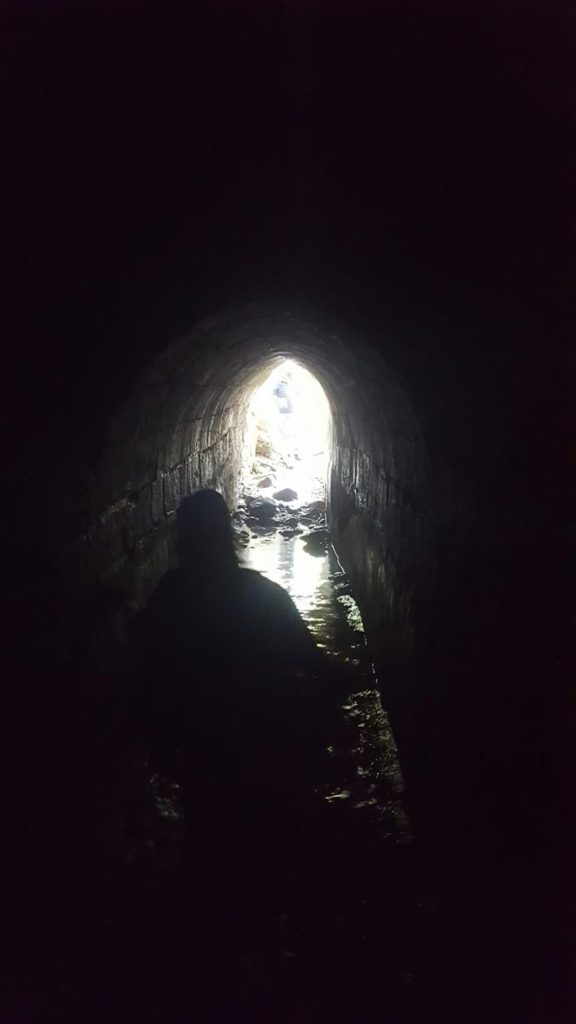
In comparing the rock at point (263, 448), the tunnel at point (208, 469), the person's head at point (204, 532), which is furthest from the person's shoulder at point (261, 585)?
the rock at point (263, 448)

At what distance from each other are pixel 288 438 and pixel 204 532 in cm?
1218

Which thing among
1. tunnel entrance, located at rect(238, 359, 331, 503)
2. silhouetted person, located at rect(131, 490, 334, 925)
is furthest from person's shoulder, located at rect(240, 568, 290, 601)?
tunnel entrance, located at rect(238, 359, 331, 503)

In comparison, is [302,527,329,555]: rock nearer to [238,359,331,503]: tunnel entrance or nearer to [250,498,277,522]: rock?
[250,498,277,522]: rock

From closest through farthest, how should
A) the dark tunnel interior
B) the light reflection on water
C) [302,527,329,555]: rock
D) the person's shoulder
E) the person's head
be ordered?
the dark tunnel interior → the light reflection on water → the person's head → the person's shoulder → [302,527,329,555]: rock

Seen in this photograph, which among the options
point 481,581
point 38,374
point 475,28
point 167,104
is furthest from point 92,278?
point 481,581

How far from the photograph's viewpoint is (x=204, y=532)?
30.7 feet

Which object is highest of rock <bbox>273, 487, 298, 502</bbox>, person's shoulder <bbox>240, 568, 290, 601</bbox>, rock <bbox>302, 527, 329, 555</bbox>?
rock <bbox>273, 487, 298, 502</bbox>

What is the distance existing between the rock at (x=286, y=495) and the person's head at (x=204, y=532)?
363cm

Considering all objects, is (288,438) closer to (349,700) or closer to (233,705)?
(349,700)

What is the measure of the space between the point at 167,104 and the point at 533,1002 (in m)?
4.30

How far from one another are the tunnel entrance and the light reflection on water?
12.6 feet

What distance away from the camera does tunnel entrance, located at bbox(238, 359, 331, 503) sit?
15062 millimetres

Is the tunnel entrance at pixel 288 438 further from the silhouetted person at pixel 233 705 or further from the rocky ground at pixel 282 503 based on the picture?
the silhouetted person at pixel 233 705

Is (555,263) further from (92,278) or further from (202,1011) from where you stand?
(202,1011)
